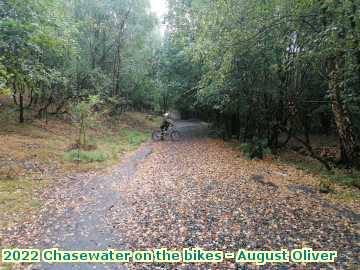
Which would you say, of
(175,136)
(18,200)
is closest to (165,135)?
(175,136)

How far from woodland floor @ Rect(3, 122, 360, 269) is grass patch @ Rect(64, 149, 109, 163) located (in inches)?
69.4

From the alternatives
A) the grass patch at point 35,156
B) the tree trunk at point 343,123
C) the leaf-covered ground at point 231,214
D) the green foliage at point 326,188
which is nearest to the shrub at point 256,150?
the leaf-covered ground at point 231,214

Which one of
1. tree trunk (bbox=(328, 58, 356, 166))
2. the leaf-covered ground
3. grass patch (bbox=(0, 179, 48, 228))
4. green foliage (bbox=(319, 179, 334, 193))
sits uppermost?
tree trunk (bbox=(328, 58, 356, 166))

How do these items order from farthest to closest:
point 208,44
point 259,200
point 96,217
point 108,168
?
point 108,168 → point 208,44 → point 259,200 → point 96,217

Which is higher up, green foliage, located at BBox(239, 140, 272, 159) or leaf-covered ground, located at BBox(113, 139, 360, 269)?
green foliage, located at BBox(239, 140, 272, 159)

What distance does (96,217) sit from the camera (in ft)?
22.5

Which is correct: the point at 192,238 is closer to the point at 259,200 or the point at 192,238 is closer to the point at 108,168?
the point at 259,200

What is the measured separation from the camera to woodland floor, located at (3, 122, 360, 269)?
5492mm

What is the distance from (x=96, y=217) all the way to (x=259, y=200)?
4730 mm

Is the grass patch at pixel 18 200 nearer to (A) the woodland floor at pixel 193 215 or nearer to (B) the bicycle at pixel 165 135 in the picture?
(A) the woodland floor at pixel 193 215

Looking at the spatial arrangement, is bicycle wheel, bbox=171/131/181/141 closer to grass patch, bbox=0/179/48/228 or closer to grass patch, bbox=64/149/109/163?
grass patch, bbox=64/149/109/163

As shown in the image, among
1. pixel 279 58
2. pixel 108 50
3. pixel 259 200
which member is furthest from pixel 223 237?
pixel 108 50

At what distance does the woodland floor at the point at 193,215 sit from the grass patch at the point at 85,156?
176 centimetres

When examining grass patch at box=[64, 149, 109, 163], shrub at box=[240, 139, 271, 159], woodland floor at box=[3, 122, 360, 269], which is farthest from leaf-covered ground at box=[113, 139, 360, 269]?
shrub at box=[240, 139, 271, 159]
